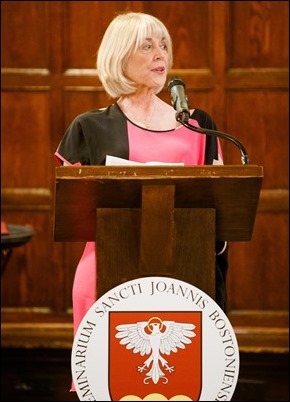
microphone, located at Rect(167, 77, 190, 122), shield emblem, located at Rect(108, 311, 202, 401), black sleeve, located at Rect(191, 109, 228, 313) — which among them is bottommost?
shield emblem, located at Rect(108, 311, 202, 401)

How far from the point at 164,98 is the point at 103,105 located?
0.32 meters

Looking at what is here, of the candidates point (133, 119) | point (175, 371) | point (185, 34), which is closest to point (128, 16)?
point (133, 119)

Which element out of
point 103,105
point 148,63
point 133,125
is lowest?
point 133,125

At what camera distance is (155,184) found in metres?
2.06

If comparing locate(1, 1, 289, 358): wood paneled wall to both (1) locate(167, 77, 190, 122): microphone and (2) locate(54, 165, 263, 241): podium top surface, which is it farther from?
(2) locate(54, 165, 263, 241): podium top surface

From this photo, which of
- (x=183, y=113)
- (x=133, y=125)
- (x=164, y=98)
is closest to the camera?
(x=183, y=113)

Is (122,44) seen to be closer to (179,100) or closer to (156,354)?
(179,100)

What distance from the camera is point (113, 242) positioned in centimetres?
213

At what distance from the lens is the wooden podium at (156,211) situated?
205 cm

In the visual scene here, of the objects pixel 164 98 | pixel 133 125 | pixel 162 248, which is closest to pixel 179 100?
pixel 133 125

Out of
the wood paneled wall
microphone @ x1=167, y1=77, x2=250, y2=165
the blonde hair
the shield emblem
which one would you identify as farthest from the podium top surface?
the wood paneled wall

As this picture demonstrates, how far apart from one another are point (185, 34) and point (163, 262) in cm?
296

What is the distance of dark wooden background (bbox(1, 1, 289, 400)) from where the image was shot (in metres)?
4.85

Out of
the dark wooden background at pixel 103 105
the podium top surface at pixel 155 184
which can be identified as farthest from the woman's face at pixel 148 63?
the dark wooden background at pixel 103 105
